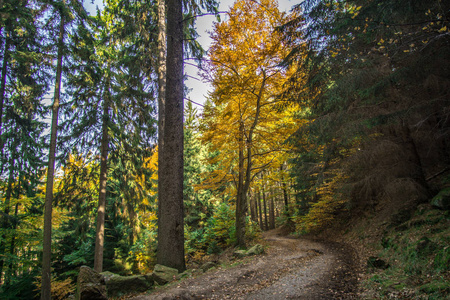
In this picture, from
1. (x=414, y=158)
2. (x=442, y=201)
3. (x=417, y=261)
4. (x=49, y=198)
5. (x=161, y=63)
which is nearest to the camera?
(x=417, y=261)

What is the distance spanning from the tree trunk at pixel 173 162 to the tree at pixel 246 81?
2.16m

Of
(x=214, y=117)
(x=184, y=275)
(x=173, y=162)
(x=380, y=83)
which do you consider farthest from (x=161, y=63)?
(x=184, y=275)

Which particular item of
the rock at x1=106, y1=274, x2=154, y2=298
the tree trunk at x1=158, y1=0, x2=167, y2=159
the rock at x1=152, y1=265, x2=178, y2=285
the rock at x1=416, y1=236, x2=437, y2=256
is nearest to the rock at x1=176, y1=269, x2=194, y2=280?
the rock at x1=152, y1=265, x2=178, y2=285

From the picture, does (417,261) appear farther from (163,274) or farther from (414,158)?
(163,274)

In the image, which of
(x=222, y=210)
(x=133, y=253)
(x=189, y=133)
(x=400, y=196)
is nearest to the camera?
(x=400, y=196)

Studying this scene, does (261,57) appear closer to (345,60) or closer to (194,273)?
(345,60)

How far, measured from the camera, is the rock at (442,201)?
598 cm

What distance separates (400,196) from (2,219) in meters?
16.4

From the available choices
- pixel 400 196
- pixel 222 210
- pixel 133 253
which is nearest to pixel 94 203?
pixel 133 253

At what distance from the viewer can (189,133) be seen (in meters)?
17.5

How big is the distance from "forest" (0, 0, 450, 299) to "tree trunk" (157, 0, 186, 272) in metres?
0.03

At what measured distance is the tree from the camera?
350 inches

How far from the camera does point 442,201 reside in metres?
6.09

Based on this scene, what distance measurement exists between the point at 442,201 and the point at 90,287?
29.8 feet
